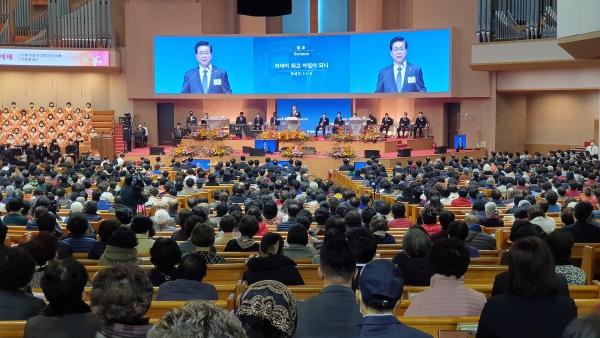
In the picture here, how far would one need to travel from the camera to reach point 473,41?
72.9ft

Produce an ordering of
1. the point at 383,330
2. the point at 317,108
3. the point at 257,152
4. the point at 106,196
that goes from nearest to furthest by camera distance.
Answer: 1. the point at 383,330
2. the point at 106,196
3. the point at 257,152
4. the point at 317,108

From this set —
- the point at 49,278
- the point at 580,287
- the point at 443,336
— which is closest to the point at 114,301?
the point at 49,278

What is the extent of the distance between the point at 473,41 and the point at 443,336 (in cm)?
1968

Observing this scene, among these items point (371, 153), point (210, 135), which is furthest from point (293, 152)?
point (210, 135)

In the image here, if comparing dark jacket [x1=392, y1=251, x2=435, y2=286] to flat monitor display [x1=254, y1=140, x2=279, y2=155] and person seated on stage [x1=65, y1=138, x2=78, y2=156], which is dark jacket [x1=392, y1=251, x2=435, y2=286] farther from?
person seated on stage [x1=65, y1=138, x2=78, y2=156]

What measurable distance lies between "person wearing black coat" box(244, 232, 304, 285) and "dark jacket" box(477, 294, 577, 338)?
1971mm

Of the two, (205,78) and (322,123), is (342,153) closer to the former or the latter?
(322,123)

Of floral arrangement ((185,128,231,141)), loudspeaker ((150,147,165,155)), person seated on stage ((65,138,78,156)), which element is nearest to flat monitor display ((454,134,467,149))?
floral arrangement ((185,128,231,141))

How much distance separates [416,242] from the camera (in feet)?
16.4

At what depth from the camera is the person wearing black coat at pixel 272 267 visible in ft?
16.2

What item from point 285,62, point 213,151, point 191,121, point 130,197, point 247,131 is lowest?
point 130,197

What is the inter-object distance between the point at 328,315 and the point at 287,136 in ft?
54.8

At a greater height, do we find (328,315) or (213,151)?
(213,151)

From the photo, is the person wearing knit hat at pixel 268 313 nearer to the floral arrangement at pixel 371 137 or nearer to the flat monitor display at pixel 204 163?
the flat monitor display at pixel 204 163
